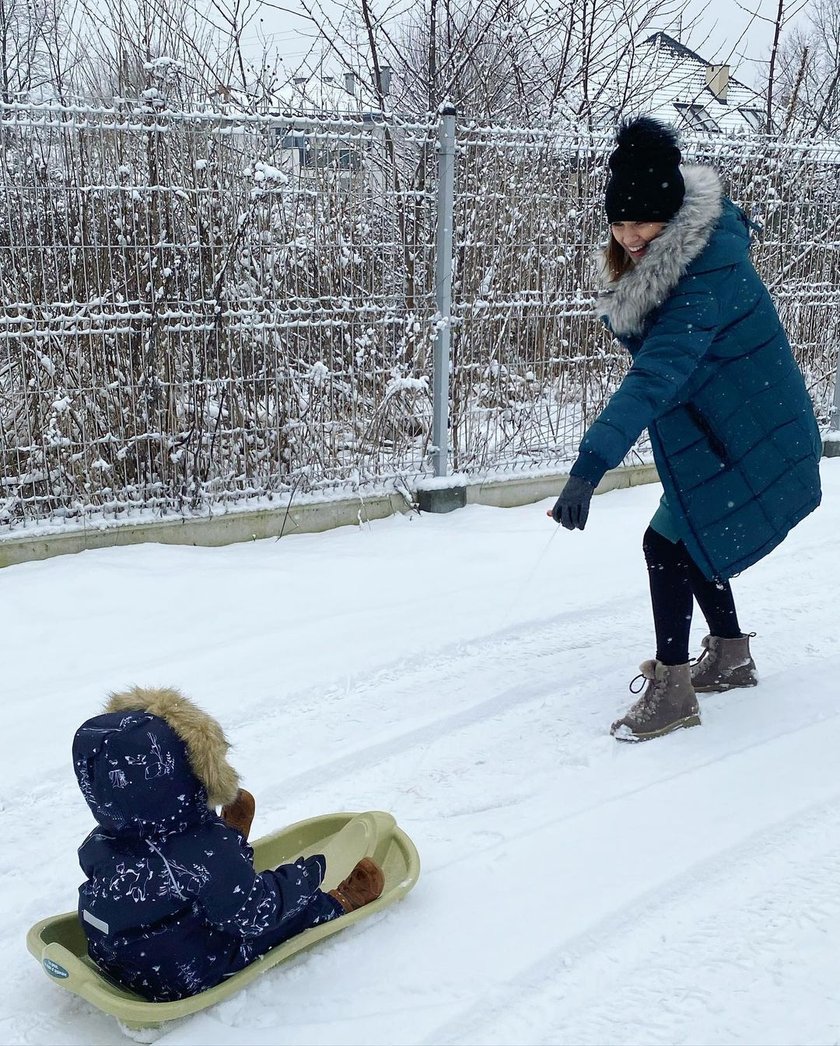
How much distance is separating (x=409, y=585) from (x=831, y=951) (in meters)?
2.96

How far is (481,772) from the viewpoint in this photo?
10.7 ft

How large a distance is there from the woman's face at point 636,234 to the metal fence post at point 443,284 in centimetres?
286

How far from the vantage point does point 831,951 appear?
92.9 inches

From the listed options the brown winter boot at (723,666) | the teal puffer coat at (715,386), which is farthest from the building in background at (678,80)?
the brown winter boot at (723,666)

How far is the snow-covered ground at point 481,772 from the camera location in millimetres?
2229

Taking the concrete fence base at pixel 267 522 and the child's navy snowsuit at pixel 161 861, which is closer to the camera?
the child's navy snowsuit at pixel 161 861

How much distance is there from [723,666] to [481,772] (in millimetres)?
1111

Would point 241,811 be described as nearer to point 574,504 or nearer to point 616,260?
point 574,504

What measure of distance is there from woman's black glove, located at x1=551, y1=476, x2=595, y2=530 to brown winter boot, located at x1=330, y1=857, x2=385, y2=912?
1.07m

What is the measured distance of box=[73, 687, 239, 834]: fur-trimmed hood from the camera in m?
2.06

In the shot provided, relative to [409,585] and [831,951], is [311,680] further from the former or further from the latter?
[831,951]

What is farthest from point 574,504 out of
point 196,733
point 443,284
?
point 443,284

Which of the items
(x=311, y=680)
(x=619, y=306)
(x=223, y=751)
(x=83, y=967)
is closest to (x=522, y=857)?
(x=223, y=751)

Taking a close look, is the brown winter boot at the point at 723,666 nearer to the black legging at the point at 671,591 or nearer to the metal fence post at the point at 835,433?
the black legging at the point at 671,591
